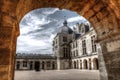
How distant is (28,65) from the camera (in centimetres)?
3956

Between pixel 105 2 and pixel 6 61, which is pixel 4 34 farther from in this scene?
pixel 105 2

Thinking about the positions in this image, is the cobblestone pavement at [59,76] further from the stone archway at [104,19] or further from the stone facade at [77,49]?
the stone facade at [77,49]

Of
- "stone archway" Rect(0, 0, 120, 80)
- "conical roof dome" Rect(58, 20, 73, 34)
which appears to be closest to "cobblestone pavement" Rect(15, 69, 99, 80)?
"stone archway" Rect(0, 0, 120, 80)

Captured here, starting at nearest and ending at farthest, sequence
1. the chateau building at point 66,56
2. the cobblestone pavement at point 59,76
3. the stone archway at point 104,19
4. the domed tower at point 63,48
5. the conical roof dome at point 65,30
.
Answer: the stone archway at point 104,19 < the cobblestone pavement at point 59,76 < the chateau building at point 66,56 < the domed tower at point 63,48 < the conical roof dome at point 65,30

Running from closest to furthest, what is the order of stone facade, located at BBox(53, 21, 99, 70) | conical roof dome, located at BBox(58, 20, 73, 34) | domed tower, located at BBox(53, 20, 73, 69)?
stone facade, located at BBox(53, 21, 99, 70) → domed tower, located at BBox(53, 20, 73, 69) → conical roof dome, located at BBox(58, 20, 73, 34)

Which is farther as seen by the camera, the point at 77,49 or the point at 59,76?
the point at 77,49

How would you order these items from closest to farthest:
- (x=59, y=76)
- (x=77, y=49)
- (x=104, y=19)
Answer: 1. (x=104, y=19)
2. (x=59, y=76)
3. (x=77, y=49)

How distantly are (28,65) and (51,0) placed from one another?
3742 cm

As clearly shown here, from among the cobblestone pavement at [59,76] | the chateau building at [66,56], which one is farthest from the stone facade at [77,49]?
the cobblestone pavement at [59,76]

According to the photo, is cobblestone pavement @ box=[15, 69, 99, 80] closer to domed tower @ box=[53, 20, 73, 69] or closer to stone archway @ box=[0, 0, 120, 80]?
stone archway @ box=[0, 0, 120, 80]

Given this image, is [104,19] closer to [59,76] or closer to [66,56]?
[59,76]

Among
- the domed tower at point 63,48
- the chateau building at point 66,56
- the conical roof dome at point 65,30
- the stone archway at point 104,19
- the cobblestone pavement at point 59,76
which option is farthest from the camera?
the conical roof dome at point 65,30

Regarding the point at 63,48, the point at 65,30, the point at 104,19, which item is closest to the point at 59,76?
the point at 104,19

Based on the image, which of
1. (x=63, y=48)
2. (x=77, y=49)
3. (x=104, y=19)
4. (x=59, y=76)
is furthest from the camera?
(x=63, y=48)
